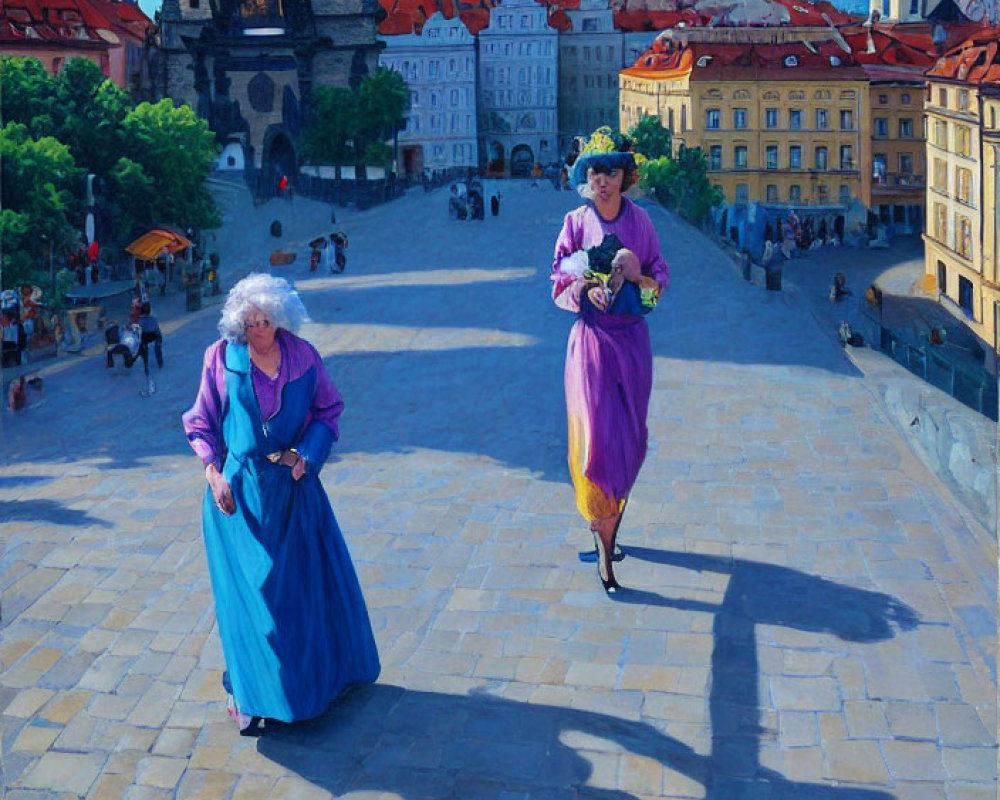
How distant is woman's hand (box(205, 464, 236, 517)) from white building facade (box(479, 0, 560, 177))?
41.4 m

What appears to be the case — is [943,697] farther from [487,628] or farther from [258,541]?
[258,541]

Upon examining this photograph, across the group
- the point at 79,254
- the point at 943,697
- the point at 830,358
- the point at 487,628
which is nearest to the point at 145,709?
the point at 487,628

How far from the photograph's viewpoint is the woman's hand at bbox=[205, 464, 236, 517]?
18.7 ft

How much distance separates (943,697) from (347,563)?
2.53m

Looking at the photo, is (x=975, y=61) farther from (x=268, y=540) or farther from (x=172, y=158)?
(x=172, y=158)

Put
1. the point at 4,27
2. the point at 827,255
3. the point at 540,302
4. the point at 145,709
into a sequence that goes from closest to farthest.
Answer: the point at 145,709 → the point at 827,255 → the point at 540,302 → the point at 4,27

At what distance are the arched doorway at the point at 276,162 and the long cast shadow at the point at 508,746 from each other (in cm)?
3767

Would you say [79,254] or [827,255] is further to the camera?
[79,254]

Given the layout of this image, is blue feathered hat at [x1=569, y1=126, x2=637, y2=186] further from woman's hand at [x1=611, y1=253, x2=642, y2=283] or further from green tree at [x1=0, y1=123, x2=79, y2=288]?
green tree at [x1=0, y1=123, x2=79, y2=288]

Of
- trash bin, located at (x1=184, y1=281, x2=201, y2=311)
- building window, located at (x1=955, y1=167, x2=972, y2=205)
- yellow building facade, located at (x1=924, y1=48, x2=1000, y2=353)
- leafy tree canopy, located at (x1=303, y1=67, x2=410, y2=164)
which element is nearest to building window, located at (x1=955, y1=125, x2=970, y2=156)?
yellow building facade, located at (x1=924, y1=48, x2=1000, y2=353)

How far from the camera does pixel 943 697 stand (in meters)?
6.00

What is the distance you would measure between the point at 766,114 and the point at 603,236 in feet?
71.7

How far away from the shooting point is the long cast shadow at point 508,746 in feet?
17.5

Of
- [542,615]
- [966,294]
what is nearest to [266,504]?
[542,615]
